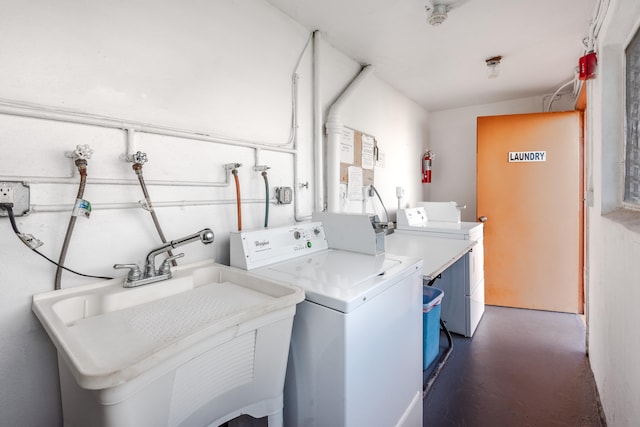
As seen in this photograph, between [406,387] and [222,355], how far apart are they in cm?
91

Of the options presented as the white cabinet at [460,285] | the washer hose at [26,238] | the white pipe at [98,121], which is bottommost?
the white cabinet at [460,285]

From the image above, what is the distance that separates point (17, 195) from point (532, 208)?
3678 mm

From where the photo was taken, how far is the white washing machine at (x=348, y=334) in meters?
1.00

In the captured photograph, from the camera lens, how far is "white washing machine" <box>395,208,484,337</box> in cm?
247

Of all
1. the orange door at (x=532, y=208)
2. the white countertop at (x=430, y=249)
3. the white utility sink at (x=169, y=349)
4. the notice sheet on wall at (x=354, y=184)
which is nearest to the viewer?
the white utility sink at (x=169, y=349)

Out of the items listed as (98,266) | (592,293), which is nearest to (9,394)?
(98,266)

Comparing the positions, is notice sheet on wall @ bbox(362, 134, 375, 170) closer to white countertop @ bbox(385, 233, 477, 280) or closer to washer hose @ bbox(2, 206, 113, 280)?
white countertop @ bbox(385, 233, 477, 280)

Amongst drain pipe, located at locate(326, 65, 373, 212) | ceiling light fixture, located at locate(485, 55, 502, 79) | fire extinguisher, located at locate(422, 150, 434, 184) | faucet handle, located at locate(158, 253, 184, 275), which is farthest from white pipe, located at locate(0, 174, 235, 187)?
fire extinguisher, located at locate(422, 150, 434, 184)

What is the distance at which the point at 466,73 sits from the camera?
108 inches

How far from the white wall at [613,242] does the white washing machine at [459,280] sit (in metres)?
0.75

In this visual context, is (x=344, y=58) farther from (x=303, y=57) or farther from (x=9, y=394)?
(x=9, y=394)

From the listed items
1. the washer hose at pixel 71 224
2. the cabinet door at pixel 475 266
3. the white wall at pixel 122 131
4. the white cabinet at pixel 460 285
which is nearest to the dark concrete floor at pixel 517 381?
the white cabinet at pixel 460 285

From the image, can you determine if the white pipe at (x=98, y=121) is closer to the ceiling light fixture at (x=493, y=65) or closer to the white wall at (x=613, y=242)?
the white wall at (x=613, y=242)

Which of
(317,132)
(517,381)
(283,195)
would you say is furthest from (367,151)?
(517,381)
